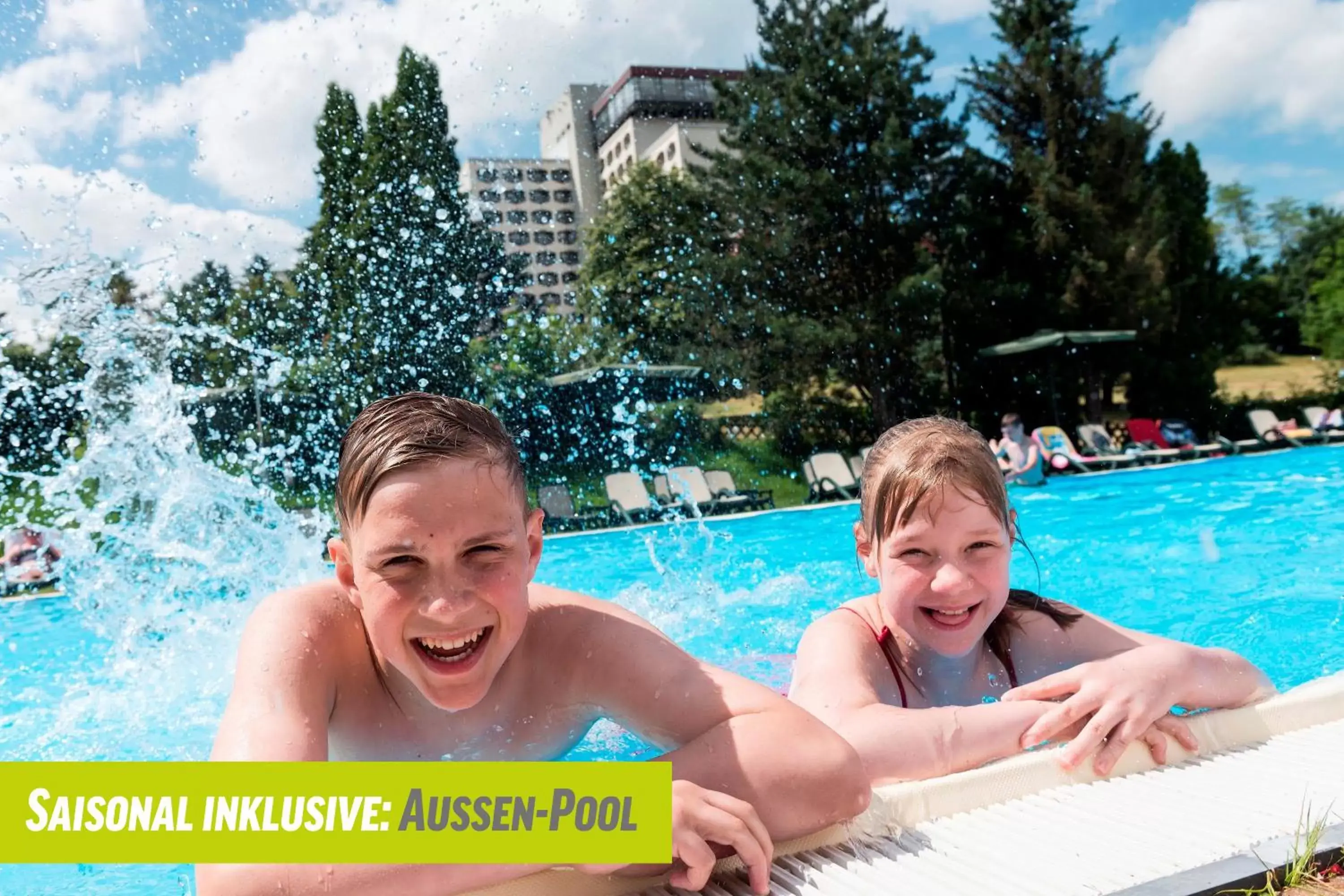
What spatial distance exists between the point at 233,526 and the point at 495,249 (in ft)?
63.9

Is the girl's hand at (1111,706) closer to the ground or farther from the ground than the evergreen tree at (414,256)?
closer to the ground

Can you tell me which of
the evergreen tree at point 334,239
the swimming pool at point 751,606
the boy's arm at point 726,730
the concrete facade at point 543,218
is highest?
the concrete facade at point 543,218

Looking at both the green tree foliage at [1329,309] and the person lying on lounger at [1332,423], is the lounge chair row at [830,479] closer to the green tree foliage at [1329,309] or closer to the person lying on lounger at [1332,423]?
the person lying on lounger at [1332,423]

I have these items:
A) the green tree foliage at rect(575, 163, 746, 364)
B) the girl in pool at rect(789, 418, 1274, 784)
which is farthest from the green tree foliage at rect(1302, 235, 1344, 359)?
the girl in pool at rect(789, 418, 1274, 784)

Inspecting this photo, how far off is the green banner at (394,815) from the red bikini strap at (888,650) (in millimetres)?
1304

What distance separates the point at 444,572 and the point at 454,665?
20 cm

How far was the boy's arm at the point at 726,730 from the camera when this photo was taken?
1.78 m

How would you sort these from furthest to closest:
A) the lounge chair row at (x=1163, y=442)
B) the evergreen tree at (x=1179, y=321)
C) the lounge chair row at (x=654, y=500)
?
the evergreen tree at (x=1179, y=321) < the lounge chair row at (x=1163, y=442) < the lounge chair row at (x=654, y=500)

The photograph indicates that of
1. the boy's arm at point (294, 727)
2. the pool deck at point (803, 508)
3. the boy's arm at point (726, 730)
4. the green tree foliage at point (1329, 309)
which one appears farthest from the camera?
the green tree foliage at point (1329, 309)

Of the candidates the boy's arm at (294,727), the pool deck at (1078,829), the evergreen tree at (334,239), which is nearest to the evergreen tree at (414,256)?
the evergreen tree at (334,239)

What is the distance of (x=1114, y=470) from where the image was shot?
18000mm

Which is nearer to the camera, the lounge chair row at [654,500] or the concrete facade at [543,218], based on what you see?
the lounge chair row at [654,500]

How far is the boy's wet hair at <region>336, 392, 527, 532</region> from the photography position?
1.86 metres

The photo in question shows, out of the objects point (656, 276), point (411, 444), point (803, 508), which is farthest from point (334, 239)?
point (411, 444)
